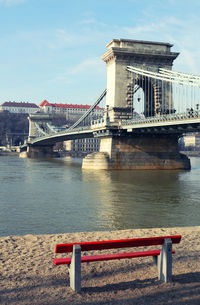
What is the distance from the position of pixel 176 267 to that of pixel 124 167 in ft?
105

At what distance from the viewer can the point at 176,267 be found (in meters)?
6.55

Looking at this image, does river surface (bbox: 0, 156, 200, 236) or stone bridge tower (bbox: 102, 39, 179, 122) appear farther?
stone bridge tower (bbox: 102, 39, 179, 122)

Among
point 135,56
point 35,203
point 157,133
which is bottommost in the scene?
point 35,203

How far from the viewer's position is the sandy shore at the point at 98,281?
210 inches

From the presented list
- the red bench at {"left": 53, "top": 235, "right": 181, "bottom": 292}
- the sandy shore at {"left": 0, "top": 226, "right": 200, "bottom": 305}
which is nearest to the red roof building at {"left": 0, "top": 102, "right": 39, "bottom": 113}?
the sandy shore at {"left": 0, "top": 226, "right": 200, "bottom": 305}

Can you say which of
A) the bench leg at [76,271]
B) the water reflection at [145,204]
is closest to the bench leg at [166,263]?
the bench leg at [76,271]

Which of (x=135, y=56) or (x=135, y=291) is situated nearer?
(x=135, y=291)

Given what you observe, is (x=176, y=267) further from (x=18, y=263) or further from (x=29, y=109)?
(x=29, y=109)

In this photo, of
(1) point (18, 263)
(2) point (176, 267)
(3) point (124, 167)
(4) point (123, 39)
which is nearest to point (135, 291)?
(2) point (176, 267)

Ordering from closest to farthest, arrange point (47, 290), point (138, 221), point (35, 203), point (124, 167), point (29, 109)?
1. point (47, 290)
2. point (138, 221)
3. point (35, 203)
4. point (124, 167)
5. point (29, 109)

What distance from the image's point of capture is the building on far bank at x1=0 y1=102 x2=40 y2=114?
7441 inches

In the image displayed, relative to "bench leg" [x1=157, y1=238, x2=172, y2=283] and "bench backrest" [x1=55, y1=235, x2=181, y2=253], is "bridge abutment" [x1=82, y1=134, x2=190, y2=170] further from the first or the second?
"bench backrest" [x1=55, y1=235, x2=181, y2=253]

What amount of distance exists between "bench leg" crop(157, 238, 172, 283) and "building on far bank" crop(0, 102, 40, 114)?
187708 mm

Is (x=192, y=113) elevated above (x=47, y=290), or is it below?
above
